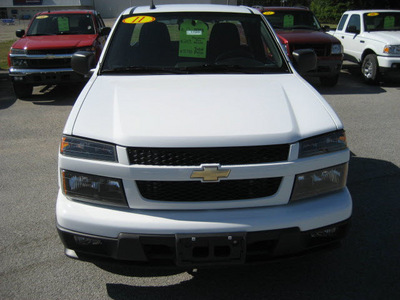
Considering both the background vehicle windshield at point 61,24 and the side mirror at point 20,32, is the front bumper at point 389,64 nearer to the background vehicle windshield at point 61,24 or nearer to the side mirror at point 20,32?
the background vehicle windshield at point 61,24

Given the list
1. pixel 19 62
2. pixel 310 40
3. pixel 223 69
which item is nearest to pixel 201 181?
pixel 223 69

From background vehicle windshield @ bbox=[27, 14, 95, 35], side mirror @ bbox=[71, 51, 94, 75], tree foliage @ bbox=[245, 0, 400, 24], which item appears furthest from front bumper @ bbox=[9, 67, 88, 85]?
tree foliage @ bbox=[245, 0, 400, 24]

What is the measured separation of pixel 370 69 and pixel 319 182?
880 cm

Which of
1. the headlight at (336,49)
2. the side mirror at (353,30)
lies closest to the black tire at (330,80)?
the headlight at (336,49)

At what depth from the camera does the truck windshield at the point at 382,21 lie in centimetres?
1070

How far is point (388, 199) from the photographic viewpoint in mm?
4215

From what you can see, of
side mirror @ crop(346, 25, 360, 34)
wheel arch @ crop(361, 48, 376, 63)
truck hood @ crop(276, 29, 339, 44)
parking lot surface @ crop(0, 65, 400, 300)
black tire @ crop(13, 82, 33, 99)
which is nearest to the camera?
parking lot surface @ crop(0, 65, 400, 300)

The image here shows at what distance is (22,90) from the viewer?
8.93 meters

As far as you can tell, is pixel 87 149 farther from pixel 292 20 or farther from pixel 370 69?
pixel 292 20

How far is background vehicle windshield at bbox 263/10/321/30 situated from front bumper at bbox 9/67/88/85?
5347 mm

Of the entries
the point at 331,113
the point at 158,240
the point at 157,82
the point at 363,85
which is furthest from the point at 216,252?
the point at 363,85

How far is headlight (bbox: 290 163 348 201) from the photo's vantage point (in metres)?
2.55

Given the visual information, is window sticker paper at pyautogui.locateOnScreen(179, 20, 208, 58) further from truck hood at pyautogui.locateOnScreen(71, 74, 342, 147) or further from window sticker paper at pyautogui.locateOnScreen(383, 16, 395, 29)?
window sticker paper at pyautogui.locateOnScreen(383, 16, 395, 29)

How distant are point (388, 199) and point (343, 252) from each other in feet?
4.08
